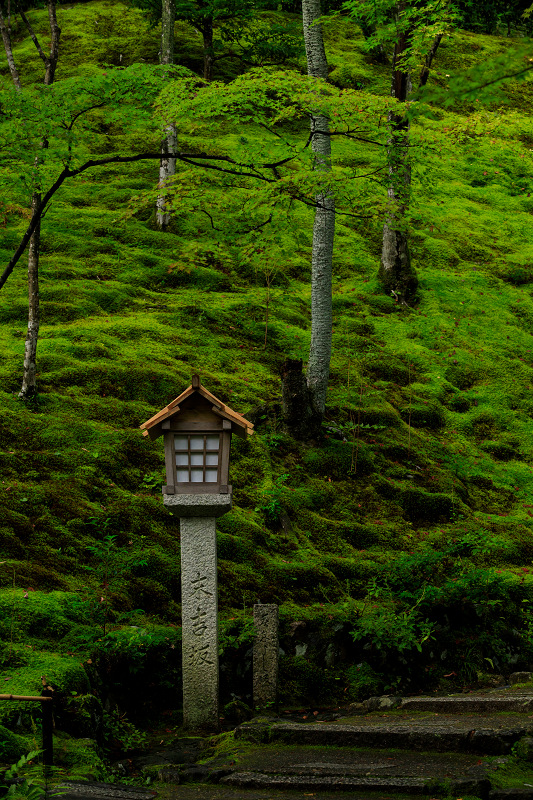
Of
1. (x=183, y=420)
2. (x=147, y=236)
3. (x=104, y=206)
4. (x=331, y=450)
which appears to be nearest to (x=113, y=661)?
(x=183, y=420)

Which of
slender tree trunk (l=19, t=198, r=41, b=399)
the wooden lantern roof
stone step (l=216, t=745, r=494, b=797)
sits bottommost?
stone step (l=216, t=745, r=494, b=797)

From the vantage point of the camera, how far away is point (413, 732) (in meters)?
4.63

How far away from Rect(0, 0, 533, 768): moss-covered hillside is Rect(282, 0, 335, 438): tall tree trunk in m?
0.44

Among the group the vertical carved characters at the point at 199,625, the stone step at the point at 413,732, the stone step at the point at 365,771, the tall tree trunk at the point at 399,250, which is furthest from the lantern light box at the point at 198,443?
the tall tree trunk at the point at 399,250

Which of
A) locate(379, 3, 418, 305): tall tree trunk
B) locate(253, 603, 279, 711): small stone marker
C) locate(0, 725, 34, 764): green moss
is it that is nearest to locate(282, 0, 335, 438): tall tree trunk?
locate(379, 3, 418, 305): tall tree trunk

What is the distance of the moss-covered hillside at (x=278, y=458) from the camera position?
6.73 m

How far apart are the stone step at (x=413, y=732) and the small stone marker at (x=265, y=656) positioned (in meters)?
0.75

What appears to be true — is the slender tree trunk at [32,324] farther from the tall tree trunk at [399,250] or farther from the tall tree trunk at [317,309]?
the tall tree trunk at [399,250]

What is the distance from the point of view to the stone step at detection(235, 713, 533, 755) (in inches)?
174

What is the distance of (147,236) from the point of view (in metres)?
14.3

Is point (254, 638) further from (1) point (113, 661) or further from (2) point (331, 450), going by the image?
(2) point (331, 450)

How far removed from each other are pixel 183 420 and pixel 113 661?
84.3 inches

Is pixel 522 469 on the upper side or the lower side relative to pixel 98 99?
lower

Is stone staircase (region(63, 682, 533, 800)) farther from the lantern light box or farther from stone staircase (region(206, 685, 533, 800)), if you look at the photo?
the lantern light box
